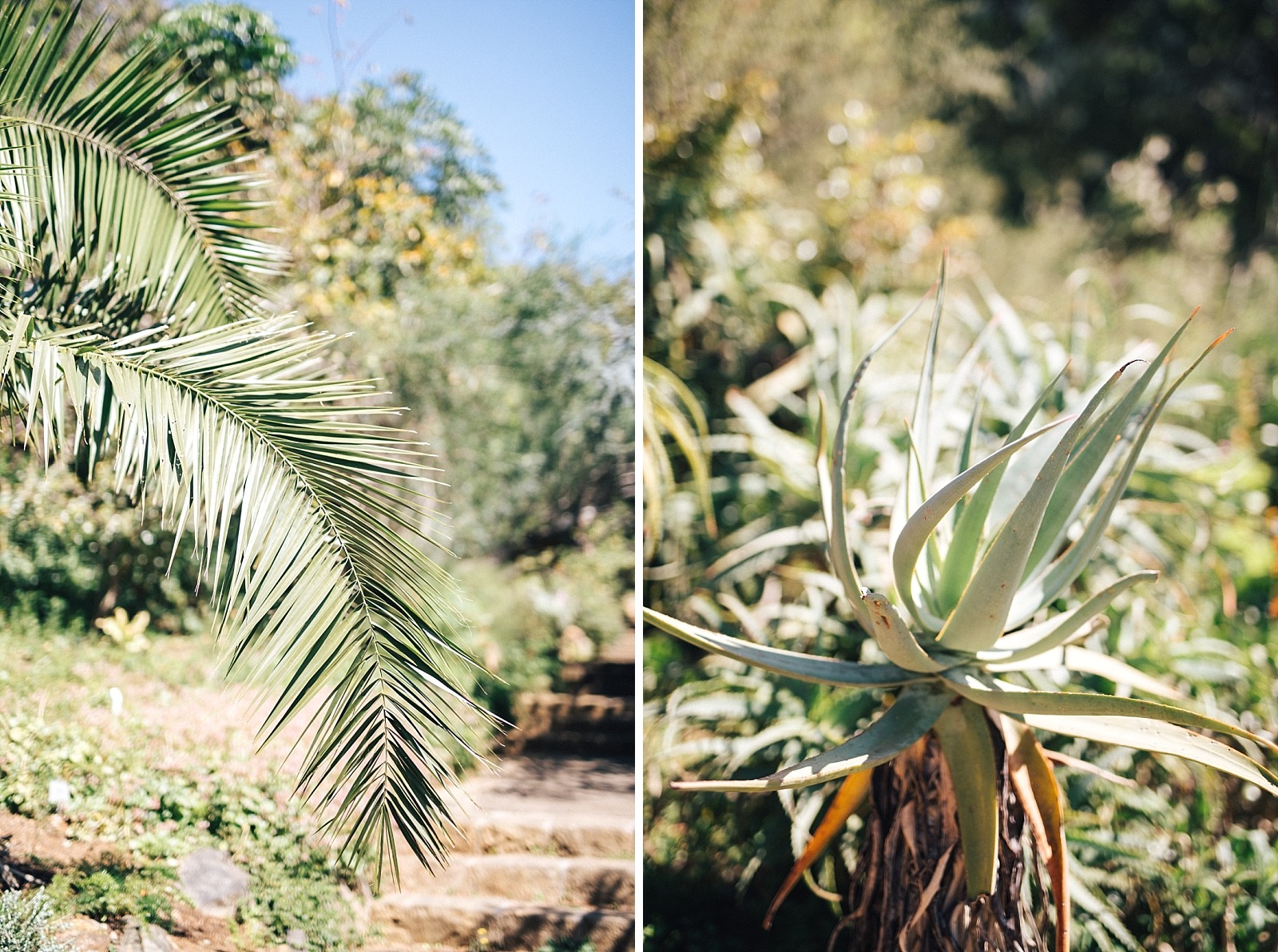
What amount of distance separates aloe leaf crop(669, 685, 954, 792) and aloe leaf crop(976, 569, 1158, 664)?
0.13 meters

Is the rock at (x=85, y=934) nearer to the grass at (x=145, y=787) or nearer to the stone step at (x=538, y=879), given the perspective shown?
the grass at (x=145, y=787)

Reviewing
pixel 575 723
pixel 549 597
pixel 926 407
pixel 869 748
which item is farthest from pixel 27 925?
pixel 926 407

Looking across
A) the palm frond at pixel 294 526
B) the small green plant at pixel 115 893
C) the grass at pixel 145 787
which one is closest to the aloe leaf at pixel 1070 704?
the palm frond at pixel 294 526

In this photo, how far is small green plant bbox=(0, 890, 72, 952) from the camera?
4.87ft

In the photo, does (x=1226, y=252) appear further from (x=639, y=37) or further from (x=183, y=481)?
(x=183, y=481)

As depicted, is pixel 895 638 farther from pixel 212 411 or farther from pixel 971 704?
pixel 212 411

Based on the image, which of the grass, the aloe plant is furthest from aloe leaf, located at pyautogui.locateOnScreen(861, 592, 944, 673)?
the grass

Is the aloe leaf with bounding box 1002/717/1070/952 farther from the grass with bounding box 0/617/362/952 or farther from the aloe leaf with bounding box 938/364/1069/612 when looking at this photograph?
the grass with bounding box 0/617/362/952

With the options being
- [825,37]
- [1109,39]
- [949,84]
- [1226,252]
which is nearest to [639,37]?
[825,37]

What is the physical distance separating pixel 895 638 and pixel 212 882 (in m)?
1.49

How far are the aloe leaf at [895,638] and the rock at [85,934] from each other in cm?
164

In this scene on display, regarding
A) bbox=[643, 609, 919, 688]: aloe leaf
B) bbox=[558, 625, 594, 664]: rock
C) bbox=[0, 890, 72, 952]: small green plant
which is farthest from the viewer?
bbox=[558, 625, 594, 664]: rock

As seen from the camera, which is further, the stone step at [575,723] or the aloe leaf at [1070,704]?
the stone step at [575,723]

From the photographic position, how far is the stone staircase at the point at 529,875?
173 centimetres
